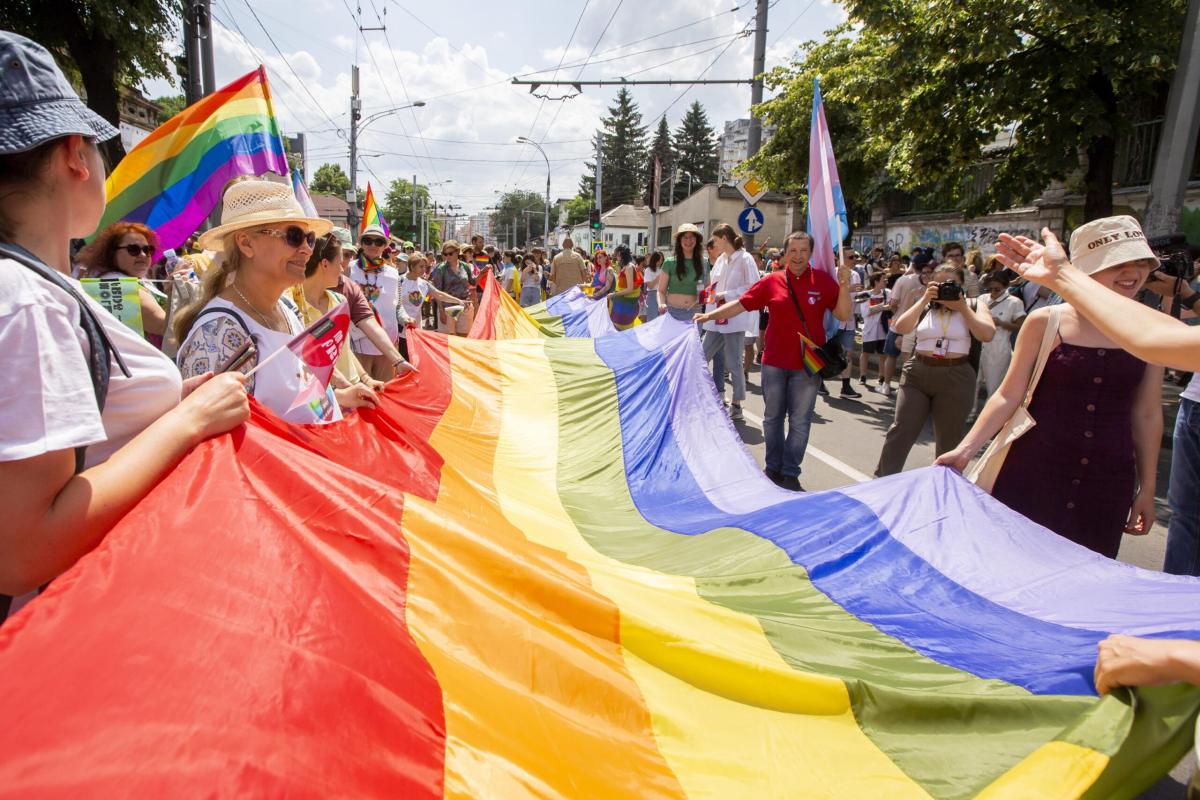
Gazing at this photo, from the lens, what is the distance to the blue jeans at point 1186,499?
3.75 m

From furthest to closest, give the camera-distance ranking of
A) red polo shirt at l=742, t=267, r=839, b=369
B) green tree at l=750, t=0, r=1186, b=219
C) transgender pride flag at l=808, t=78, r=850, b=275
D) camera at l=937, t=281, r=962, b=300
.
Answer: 1. green tree at l=750, t=0, r=1186, b=219
2. red polo shirt at l=742, t=267, r=839, b=369
3. transgender pride flag at l=808, t=78, r=850, b=275
4. camera at l=937, t=281, r=962, b=300

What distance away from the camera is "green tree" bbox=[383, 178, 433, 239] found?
373ft

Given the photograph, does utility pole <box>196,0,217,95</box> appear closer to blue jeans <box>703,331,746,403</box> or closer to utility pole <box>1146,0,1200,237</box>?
blue jeans <box>703,331,746,403</box>

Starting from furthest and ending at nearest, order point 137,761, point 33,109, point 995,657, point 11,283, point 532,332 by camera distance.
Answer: point 532,332 → point 995,657 → point 33,109 → point 11,283 → point 137,761

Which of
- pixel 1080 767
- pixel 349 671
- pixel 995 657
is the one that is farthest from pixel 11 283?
pixel 995 657

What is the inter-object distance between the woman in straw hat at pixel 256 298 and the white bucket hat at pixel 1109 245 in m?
3.09

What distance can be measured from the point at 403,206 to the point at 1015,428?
400 ft

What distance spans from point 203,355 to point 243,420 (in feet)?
3.08

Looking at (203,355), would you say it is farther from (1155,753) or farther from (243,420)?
(1155,753)

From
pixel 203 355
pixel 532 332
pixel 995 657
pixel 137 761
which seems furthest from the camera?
pixel 532 332

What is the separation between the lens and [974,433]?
11.2 feet

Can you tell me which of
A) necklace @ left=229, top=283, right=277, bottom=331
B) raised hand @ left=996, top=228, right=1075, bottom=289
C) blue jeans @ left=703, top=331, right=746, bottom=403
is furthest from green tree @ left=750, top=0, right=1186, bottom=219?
necklace @ left=229, top=283, right=277, bottom=331

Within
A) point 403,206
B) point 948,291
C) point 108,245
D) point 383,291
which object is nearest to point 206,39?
point 383,291

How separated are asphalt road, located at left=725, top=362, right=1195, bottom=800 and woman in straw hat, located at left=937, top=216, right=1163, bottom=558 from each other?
77.3 inches
